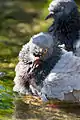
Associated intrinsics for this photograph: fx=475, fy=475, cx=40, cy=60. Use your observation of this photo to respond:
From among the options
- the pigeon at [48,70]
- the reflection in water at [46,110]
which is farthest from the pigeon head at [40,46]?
the reflection in water at [46,110]

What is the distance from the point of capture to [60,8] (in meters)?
6.37

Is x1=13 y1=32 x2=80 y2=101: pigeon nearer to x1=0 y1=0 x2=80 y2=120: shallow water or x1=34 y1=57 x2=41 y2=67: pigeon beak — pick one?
x1=34 y1=57 x2=41 y2=67: pigeon beak

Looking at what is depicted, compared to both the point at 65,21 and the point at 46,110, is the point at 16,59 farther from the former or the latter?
the point at 46,110

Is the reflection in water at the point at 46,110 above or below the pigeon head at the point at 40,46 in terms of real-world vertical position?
below

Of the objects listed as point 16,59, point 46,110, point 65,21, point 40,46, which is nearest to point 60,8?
point 65,21

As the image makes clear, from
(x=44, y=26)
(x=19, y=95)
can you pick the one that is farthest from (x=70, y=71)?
(x=44, y=26)

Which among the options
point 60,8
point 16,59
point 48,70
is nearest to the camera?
point 48,70

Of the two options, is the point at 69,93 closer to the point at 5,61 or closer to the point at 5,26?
the point at 5,61

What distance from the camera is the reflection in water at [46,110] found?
16.6ft

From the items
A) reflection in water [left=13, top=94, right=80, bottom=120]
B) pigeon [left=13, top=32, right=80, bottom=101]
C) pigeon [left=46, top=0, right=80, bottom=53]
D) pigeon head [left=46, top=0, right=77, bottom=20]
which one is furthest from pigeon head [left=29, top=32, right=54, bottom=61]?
pigeon head [left=46, top=0, right=77, bottom=20]

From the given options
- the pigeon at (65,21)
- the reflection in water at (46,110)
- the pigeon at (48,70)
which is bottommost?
the reflection in water at (46,110)

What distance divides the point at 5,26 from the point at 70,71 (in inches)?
150

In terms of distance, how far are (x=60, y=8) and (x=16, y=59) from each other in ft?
3.43

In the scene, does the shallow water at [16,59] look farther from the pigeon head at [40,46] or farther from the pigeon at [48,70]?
the pigeon head at [40,46]
